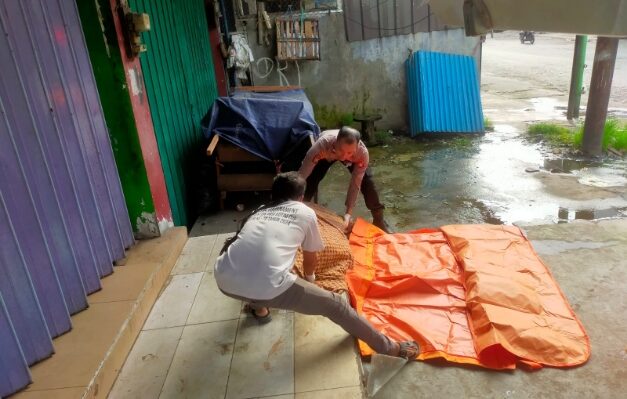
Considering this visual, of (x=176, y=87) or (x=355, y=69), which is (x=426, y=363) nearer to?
(x=176, y=87)

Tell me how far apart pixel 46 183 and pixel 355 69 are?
7785 mm

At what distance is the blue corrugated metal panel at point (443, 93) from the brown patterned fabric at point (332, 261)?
5934mm

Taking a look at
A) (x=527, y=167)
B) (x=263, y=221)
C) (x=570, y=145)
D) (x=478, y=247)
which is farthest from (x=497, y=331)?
(x=570, y=145)

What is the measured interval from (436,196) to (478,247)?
7.41 ft

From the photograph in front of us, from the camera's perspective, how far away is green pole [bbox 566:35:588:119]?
923cm

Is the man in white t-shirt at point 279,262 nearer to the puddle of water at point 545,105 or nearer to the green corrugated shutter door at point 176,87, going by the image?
the green corrugated shutter door at point 176,87

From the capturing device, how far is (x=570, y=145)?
Answer: 8273 mm

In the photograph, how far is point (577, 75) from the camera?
9586mm

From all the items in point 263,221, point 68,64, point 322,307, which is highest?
point 68,64

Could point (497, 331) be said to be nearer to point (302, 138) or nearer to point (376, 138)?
point (302, 138)

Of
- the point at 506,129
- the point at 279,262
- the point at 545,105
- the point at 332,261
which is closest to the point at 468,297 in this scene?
the point at 332,261

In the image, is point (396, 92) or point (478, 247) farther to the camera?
point (396, 92)

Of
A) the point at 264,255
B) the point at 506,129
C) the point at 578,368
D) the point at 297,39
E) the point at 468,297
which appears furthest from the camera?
the point at 506,129

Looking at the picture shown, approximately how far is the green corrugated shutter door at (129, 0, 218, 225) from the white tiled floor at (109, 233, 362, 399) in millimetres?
1827
